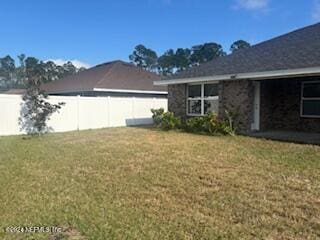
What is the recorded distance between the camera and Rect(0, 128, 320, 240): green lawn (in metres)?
4.33

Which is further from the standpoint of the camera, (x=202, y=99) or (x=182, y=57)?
(x=182, y=57)

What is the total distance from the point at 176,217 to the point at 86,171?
331 cm

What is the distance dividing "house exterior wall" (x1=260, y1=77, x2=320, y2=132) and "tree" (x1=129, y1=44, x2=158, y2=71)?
187 ft

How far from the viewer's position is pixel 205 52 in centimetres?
6216

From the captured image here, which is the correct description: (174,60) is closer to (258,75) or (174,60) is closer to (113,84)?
(113,84)

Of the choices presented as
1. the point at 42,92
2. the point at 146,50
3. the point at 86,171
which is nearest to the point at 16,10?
the point at 42,92

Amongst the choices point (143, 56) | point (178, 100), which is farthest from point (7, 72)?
point (178, 100)

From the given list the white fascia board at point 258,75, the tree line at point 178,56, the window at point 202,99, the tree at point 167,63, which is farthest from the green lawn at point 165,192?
the tree at point 167,63

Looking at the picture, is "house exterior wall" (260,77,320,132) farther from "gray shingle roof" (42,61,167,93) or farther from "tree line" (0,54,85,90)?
"tree line" (0,54,85,90)

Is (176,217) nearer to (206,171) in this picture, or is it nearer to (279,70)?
(206,171)

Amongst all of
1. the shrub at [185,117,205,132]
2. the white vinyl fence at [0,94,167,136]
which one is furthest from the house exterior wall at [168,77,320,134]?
the white vinyl fence at [0,94,167,136]

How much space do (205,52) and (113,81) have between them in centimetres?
4119

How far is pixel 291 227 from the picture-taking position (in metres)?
4.30

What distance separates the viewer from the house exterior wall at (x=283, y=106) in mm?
13820
